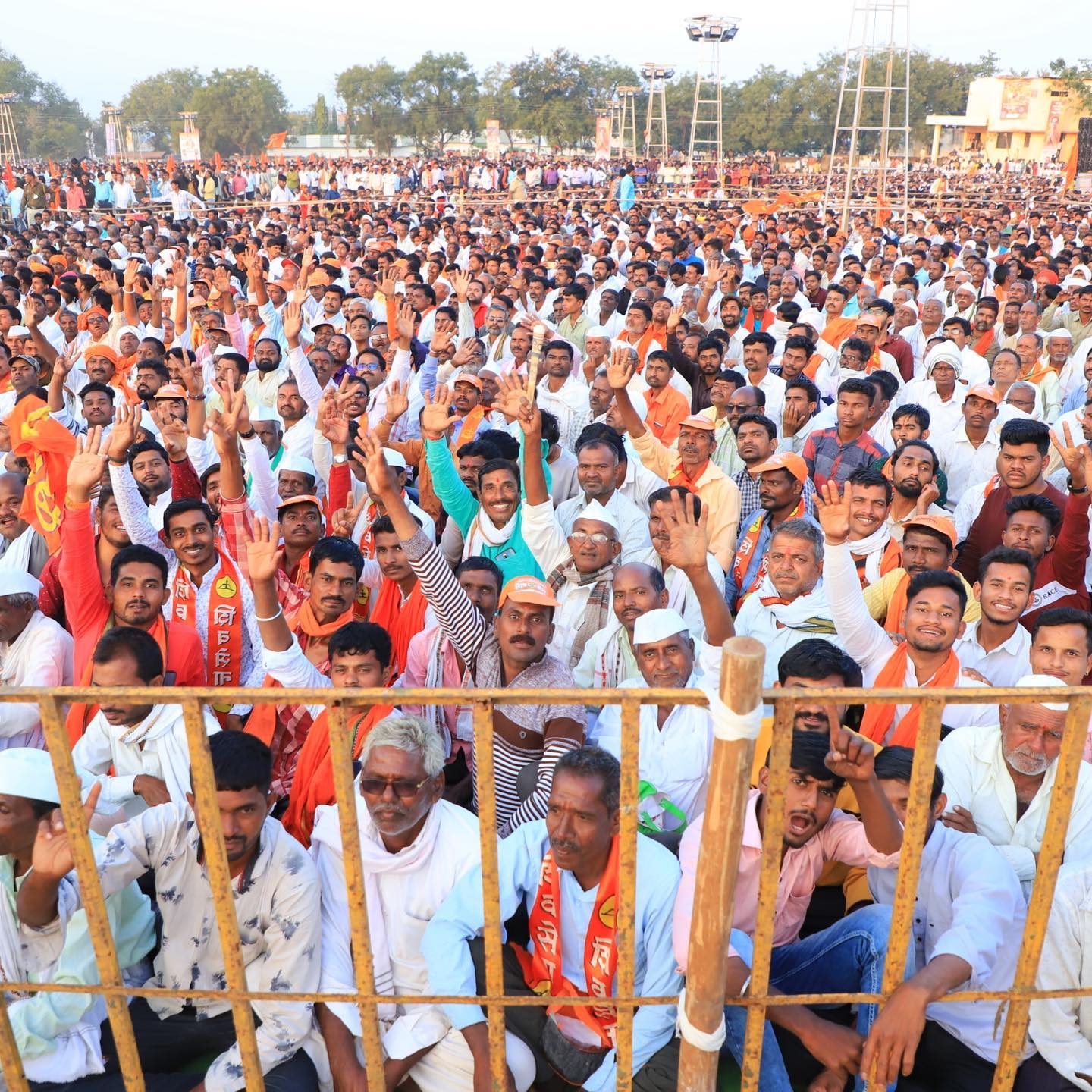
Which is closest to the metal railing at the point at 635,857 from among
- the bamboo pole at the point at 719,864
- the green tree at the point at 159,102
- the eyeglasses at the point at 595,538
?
the bamboo pole at the point at 719,864

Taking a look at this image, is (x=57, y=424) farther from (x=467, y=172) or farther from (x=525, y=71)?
(x=525, y=71)

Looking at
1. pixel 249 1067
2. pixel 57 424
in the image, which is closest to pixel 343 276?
pixel 57 424

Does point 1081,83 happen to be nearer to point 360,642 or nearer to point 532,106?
point 532,106

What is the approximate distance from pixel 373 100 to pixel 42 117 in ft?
87.7

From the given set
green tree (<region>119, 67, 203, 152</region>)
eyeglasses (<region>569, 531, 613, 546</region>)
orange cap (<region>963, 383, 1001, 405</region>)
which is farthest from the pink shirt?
green tree (<region>119, 67, 203, 152</region>)

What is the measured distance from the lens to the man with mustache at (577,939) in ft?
7.84

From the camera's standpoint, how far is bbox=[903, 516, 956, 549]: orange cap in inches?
165

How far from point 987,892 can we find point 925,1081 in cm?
56

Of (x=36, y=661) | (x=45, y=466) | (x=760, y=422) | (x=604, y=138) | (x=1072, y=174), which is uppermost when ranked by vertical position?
(x=604, y=138)

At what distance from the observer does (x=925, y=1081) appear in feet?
8.24

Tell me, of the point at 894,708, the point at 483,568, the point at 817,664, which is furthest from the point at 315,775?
the point at 894,708

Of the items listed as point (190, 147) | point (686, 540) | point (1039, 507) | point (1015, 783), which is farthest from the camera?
point (190, 147)

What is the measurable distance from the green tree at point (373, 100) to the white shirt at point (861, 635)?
65437mm

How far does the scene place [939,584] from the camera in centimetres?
356
